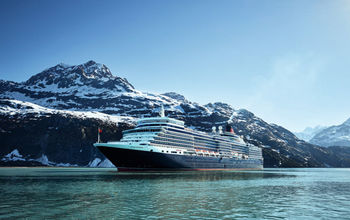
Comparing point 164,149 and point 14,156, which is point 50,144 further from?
point 164,149

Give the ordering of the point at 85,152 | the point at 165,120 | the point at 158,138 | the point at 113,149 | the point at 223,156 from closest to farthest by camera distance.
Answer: the point at 113,149 < the point at 158,138 < the point at 165,120 < the point at 223,156 < the point at 85,152

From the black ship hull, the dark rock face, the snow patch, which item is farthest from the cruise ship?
the snow patch

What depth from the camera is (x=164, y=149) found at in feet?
264

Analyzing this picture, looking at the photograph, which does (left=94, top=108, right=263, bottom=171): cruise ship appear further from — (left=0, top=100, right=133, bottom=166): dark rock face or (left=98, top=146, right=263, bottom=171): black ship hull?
(left=0, top=100, right=133, bottom=166): dark rock face

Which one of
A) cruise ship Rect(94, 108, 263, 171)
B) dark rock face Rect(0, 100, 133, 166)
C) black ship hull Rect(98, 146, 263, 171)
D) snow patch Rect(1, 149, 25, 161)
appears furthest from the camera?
dark rock face Rect(0, 100, 133, 166)

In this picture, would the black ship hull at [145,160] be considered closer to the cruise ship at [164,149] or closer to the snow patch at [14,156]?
the cruise ship at [164,149]

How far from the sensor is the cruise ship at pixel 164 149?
75.9 metres

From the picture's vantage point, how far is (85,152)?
188 metres

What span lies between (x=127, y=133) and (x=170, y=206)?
229 feet

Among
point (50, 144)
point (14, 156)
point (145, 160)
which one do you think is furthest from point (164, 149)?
point (14, 156)

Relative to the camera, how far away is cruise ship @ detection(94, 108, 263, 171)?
7594cm

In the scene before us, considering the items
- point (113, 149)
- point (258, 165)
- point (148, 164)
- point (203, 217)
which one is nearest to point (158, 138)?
point (148, 164)

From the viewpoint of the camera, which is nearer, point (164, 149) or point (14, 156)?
point (164, 149)

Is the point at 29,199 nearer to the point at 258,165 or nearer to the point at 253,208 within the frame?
the point at 253,208
